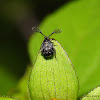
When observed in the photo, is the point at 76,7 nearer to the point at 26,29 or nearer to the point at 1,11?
the point at 26,29

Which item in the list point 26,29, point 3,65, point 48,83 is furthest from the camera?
point 26,29

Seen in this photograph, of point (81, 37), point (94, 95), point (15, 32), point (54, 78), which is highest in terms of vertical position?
point (15, 32)

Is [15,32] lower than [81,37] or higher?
higher

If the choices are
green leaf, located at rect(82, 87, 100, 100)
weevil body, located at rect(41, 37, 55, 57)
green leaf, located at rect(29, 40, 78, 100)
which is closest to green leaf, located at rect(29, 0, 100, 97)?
green leaf, located at rect(82, 87, 100, 100)

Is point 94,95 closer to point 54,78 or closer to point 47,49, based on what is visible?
point 54,78

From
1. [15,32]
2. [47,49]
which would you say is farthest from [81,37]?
[15,32]

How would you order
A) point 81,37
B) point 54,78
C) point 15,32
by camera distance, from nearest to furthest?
point 54,78 → point 81,37 → point 15,32

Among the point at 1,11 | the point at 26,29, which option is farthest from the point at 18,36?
the point at 1,11
